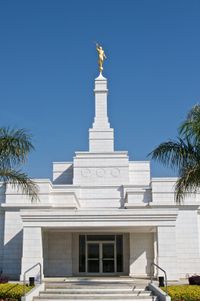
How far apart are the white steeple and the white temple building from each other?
389 cm

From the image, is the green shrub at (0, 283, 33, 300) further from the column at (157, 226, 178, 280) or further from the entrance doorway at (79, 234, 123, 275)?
the entrance doorway at (79, 234, 123, 275)

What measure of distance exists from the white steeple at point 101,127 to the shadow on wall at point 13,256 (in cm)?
921

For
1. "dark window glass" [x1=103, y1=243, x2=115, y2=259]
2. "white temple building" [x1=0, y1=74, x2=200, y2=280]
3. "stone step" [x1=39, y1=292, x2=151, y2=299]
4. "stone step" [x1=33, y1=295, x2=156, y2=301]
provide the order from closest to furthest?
"stone step" [x1=33, y1=295, x2=156, y2=301], "stone step" [x1=39, y1=292, x2=151, y2=299], "white temple building" [x1=0, y1=74, x2=200, y2=280], "dark window glass" [x1=103, y1=243, x2=115, y2=259]

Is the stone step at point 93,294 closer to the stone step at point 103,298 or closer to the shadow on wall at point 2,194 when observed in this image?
the stone step at point 103,298

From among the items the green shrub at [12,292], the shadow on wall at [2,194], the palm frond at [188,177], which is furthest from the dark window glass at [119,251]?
the palm frond at [188,177]

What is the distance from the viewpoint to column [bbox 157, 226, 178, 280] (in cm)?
2227

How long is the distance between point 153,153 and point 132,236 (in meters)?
9.61

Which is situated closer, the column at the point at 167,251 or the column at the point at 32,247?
the column at the point at 167,251

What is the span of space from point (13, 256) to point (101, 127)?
11.8 metres

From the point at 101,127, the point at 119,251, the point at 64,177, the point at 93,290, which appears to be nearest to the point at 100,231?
the point at 119,251

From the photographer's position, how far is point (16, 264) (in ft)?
85.5

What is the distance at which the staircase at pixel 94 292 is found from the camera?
17.0 meters

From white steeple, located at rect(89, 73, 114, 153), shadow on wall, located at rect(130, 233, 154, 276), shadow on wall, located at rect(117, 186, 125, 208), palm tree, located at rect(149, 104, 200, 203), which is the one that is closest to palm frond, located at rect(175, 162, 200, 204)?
palm tree, located at rect(149, 104, 200, 203)

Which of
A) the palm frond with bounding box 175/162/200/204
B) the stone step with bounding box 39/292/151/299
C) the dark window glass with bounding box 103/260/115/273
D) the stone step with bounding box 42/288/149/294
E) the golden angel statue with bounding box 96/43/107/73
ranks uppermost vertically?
the golden angel statue with bounding box 96/43/107/73
